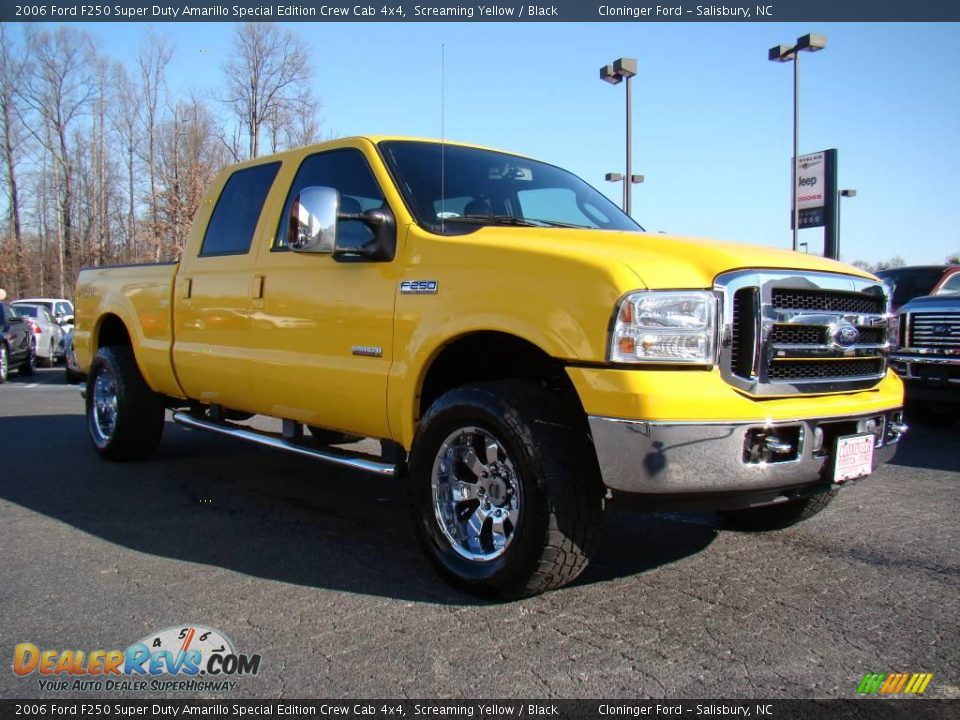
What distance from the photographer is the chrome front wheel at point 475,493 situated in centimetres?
330

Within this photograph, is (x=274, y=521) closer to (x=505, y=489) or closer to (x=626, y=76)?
(x=505, y=489)

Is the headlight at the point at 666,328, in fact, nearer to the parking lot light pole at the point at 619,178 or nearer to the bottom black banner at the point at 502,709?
the bottom black banner at the point at 502,709

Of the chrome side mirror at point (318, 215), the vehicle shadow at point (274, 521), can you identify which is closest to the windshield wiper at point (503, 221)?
the chrome side mirror at point (318, 215)

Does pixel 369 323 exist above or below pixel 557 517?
above

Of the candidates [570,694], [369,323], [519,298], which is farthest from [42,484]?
[570,694]

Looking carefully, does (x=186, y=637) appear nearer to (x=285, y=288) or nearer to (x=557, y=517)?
(x=557, y=517)

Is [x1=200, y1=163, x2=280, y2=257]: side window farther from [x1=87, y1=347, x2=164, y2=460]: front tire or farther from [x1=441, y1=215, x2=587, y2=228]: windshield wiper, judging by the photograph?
[x1=441, y1=215, x2=587, y2=228]: windshield wiper

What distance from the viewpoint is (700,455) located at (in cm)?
284

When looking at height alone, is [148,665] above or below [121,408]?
below

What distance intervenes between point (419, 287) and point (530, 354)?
0.60 metres

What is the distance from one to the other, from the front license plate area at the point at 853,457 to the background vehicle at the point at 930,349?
17.7ft

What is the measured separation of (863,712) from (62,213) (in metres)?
46.4

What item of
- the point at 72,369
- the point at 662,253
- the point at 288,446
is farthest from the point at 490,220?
the point at 72,369

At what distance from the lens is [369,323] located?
Answer: 3918mm
